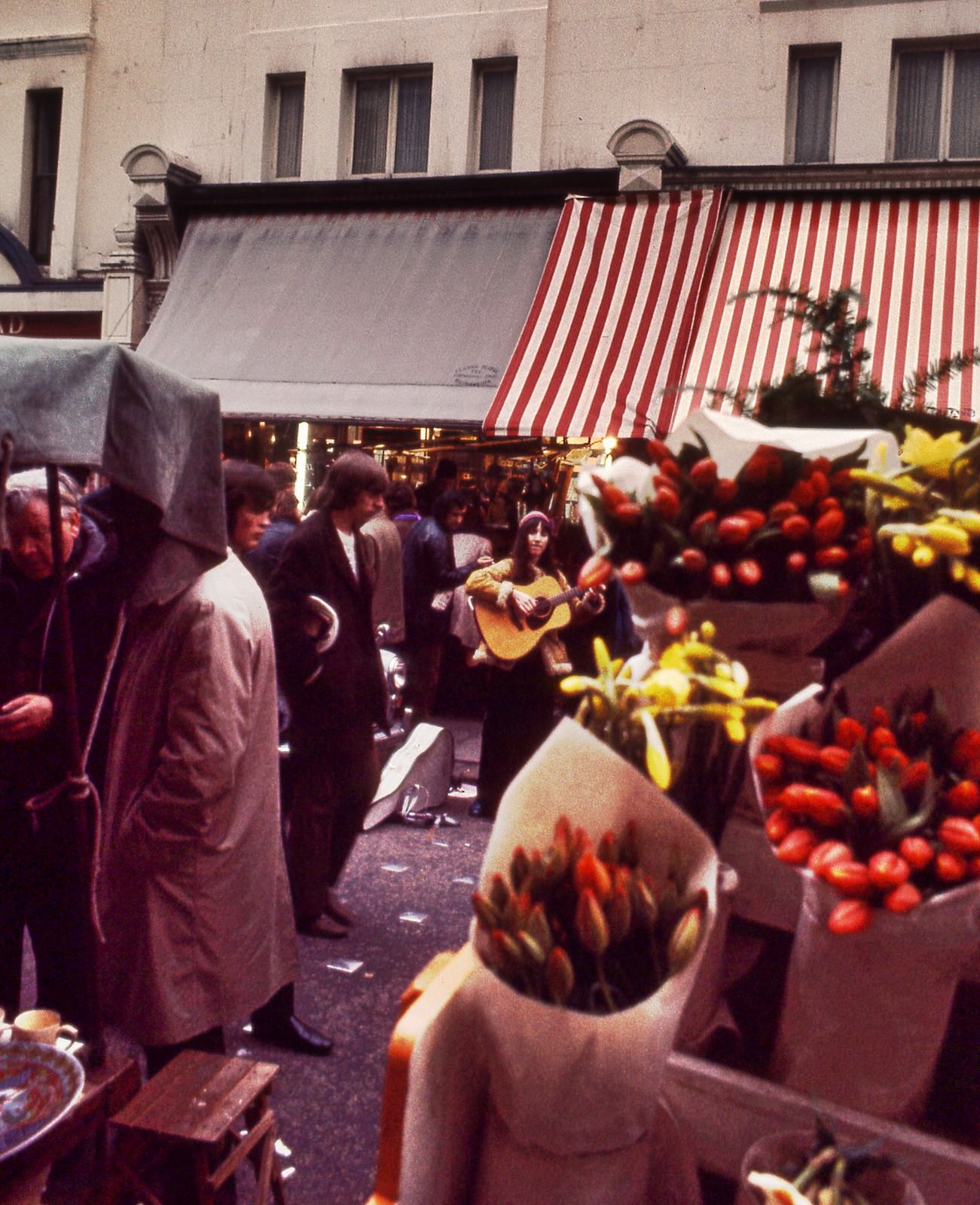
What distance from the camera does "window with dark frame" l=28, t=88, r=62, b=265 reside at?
472 inches

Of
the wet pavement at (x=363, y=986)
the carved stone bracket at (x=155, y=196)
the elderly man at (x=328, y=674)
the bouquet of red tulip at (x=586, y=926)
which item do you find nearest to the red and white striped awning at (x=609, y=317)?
the wet pavement at (x=363, y=986)

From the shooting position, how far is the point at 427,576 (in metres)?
7.80

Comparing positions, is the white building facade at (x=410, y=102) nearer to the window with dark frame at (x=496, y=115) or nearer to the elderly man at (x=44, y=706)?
the window with dark frame at (x=496, y=115)

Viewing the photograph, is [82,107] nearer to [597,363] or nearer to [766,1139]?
[597,363]

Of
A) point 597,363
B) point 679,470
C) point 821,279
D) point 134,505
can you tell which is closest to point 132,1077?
point 134,505

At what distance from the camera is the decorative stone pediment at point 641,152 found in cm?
912

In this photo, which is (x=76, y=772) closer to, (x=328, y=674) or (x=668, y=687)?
(x=668, y=687)

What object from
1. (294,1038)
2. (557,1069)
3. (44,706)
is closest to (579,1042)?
(557,1069)

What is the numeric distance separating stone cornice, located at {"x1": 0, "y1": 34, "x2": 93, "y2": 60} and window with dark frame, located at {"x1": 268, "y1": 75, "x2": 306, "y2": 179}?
242 cm

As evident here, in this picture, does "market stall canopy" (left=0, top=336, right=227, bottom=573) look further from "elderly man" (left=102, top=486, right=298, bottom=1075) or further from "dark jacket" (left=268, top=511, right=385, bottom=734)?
"dark jacket" (left=268, top=511, right=385, bottom=734)

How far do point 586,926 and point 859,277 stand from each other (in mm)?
8072

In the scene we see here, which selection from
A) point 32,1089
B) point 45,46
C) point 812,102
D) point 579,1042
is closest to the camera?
point 579,1042

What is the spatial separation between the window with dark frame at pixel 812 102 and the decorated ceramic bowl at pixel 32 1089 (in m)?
9.69

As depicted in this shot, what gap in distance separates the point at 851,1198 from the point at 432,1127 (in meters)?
0.59
